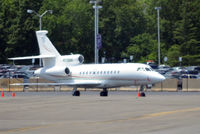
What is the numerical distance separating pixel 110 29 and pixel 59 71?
65.4 m

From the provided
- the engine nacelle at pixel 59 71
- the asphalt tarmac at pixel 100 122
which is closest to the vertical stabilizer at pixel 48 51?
the engine nacelle at pixel 59 71

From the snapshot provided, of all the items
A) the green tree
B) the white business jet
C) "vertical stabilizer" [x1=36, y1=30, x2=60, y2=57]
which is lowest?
the white business jet

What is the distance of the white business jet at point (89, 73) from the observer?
44.5 m

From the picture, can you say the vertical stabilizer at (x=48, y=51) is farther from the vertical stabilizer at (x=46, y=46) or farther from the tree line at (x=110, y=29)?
the tree line at (x=110, y=29)

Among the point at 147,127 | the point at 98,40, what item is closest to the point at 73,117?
the point at 147,127

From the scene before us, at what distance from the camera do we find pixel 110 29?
115 metres

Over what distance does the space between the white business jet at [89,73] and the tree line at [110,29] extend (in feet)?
172

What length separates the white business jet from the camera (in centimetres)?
4450

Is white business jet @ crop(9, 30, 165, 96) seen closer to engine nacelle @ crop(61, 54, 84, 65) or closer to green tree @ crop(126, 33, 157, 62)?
engine nacelle @ crop(61, 54, 84, 65)

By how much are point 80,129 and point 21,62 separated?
92990mm

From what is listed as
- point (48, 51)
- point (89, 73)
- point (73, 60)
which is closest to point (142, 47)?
point (48, 51)

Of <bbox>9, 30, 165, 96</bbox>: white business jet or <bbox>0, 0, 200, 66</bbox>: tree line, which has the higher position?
<bbox>0, 0, 200, 66</bbox>: tree line

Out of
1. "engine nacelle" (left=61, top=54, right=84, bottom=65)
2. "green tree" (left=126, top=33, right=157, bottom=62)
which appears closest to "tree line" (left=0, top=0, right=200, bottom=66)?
"green tree" (left=126, top=33, right=157, bottom=62)

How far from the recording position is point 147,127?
1886 centimetres
